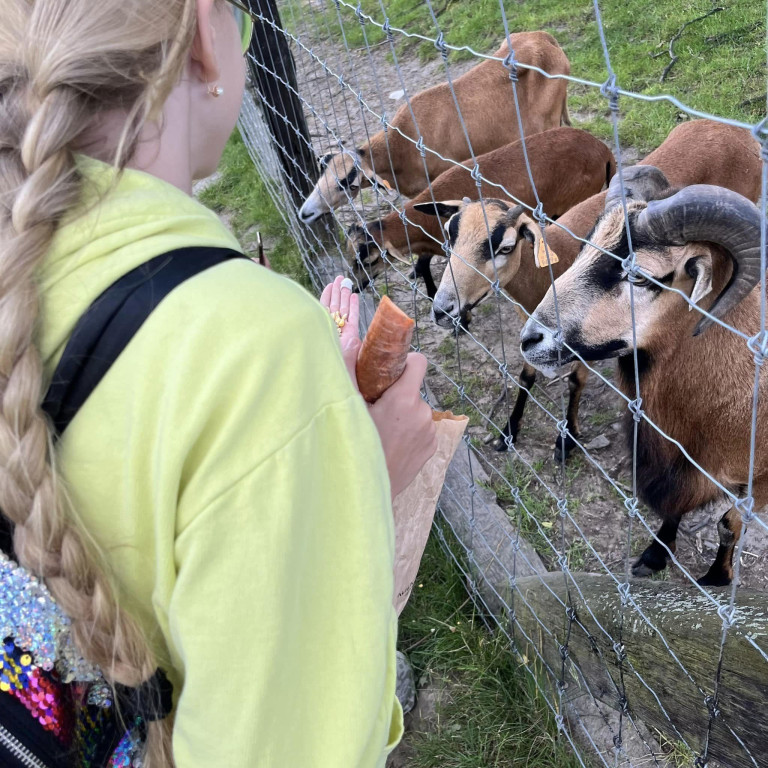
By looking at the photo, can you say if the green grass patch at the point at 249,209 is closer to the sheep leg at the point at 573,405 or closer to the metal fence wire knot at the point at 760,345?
the sheep leg at the point at 573,405

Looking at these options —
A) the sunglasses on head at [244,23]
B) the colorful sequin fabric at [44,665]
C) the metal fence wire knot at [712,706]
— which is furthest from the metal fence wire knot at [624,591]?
the sunglasses on head at [244,23]

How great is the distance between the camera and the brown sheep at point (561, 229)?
3.65 meters

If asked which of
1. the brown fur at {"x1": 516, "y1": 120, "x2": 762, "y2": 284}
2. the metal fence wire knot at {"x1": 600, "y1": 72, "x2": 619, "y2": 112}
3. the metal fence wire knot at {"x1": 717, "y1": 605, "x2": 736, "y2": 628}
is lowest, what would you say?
the brown fur at {"x1": 516, "y1": 120, "x2": 762, "y2": 284}

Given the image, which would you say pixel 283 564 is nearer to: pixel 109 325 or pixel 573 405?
pixel 109 325

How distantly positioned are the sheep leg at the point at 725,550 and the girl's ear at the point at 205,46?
2329 millimetres

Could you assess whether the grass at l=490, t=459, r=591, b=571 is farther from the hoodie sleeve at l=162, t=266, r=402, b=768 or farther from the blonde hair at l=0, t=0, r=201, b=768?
the blonde hair at l=0, t=0, r=201, b=768

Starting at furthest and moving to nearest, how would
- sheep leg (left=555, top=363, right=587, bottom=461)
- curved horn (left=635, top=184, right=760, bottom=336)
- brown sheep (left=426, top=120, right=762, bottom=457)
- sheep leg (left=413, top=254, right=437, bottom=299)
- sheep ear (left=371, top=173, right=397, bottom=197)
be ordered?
1. sheep leg (left=413, top=254, right=437, bottom=299)
2. brown sheep (left=426, top=120, right=762, bottom=457)
3. sheep leg (left=555, top=363, right=587, bottom=461)
4. sheep ear (left=371, top=173, right=397, bottom=197)
5. curved horn (left=635, top=184, right=760, bottom=336)

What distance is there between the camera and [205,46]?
923 millimetres

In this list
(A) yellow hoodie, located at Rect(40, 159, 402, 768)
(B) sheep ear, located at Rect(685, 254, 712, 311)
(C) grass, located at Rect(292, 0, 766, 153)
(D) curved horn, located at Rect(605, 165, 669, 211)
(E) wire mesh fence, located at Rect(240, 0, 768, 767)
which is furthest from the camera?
(C) grass, located at Rect(292, 0, 766, 153)

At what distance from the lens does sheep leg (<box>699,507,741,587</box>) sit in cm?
263

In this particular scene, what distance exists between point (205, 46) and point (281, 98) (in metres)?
3.33

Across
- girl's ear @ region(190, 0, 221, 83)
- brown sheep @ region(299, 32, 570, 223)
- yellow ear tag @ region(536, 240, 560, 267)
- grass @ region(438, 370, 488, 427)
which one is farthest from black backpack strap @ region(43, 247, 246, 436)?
brown sheep @ region(299, 32, 570, 223)

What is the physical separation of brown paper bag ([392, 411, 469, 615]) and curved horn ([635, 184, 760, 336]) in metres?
1.01

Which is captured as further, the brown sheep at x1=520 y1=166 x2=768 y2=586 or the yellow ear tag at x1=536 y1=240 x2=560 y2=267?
the yellow ear tag at x1=536 y1=240 x2=560 y2=267
